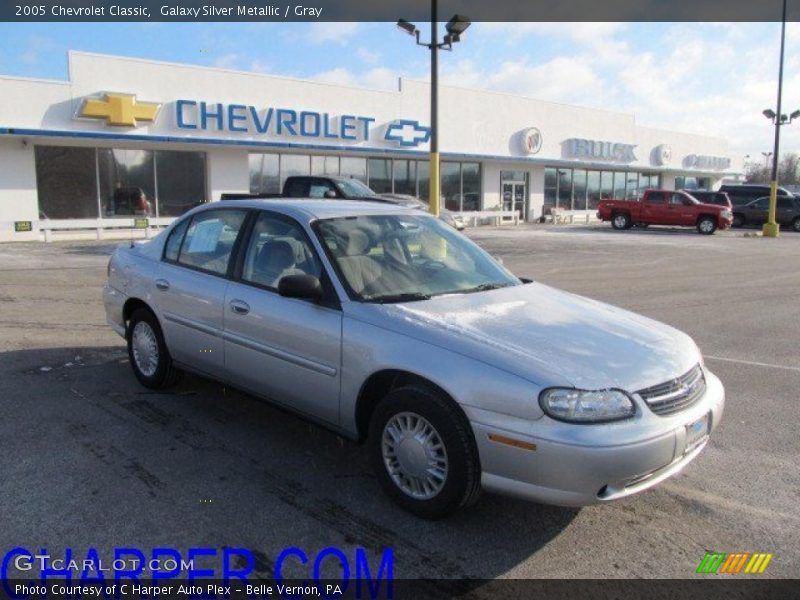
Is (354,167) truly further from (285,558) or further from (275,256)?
(285,558)

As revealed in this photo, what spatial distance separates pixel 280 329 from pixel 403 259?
94 cm

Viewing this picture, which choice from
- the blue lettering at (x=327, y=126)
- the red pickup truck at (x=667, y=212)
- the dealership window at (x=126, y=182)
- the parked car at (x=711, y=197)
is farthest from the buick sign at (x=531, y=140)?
the dealership window at (x=126, y=182)

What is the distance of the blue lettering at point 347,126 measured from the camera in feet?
85.8

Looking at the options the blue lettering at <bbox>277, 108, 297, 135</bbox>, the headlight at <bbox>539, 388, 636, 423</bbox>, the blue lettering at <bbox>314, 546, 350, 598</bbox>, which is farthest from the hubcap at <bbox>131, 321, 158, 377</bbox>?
the blue lettering at <bbox>277, 108, 297, 135</bbox>

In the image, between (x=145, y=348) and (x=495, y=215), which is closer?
(x=145, y=348)

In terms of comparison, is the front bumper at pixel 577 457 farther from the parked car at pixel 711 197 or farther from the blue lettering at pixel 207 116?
the parked car at pixel 711 197

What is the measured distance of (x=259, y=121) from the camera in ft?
78.8

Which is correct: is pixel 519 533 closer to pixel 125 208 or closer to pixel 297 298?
pixel 297 298

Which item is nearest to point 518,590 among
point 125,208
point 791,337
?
point 791,337

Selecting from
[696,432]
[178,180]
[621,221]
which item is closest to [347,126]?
[178,180]

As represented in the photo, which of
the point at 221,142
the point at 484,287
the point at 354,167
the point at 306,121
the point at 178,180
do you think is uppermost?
the point at 306,121

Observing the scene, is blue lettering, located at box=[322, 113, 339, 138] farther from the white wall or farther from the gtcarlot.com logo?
the gtcarlot.com logo

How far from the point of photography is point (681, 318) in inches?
368

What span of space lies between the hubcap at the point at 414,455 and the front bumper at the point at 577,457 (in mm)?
266
